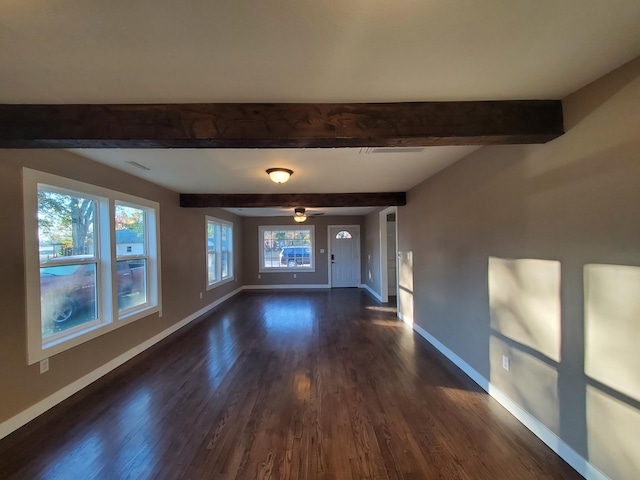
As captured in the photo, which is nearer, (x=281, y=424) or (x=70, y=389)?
(x=281, y=424)

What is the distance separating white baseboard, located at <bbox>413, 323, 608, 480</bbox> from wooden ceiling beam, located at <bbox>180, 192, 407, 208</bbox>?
275 cm

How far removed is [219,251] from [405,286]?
178 inches

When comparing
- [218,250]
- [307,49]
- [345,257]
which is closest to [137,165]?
[307,49]

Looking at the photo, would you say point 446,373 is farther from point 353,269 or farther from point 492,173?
point 353,269

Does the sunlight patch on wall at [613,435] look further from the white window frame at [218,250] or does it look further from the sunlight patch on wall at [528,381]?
the white window frame at [218,250]

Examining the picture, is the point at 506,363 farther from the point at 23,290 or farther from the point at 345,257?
the point at 345,257

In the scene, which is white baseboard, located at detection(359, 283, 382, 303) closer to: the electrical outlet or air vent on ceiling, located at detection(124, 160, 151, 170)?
Answer: the electrical outlet

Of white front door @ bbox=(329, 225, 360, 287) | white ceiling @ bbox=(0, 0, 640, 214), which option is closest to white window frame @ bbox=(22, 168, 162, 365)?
white ceiling @ bbox=(0, 0, 640, 214)

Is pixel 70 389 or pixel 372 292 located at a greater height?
pixel 70 389

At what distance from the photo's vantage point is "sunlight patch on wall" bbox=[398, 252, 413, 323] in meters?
5.02

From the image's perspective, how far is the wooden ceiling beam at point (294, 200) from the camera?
16.6ft

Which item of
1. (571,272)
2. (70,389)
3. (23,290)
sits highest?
(571,272)

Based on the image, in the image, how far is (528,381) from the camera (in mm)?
2230

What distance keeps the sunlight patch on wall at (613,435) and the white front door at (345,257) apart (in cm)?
758
